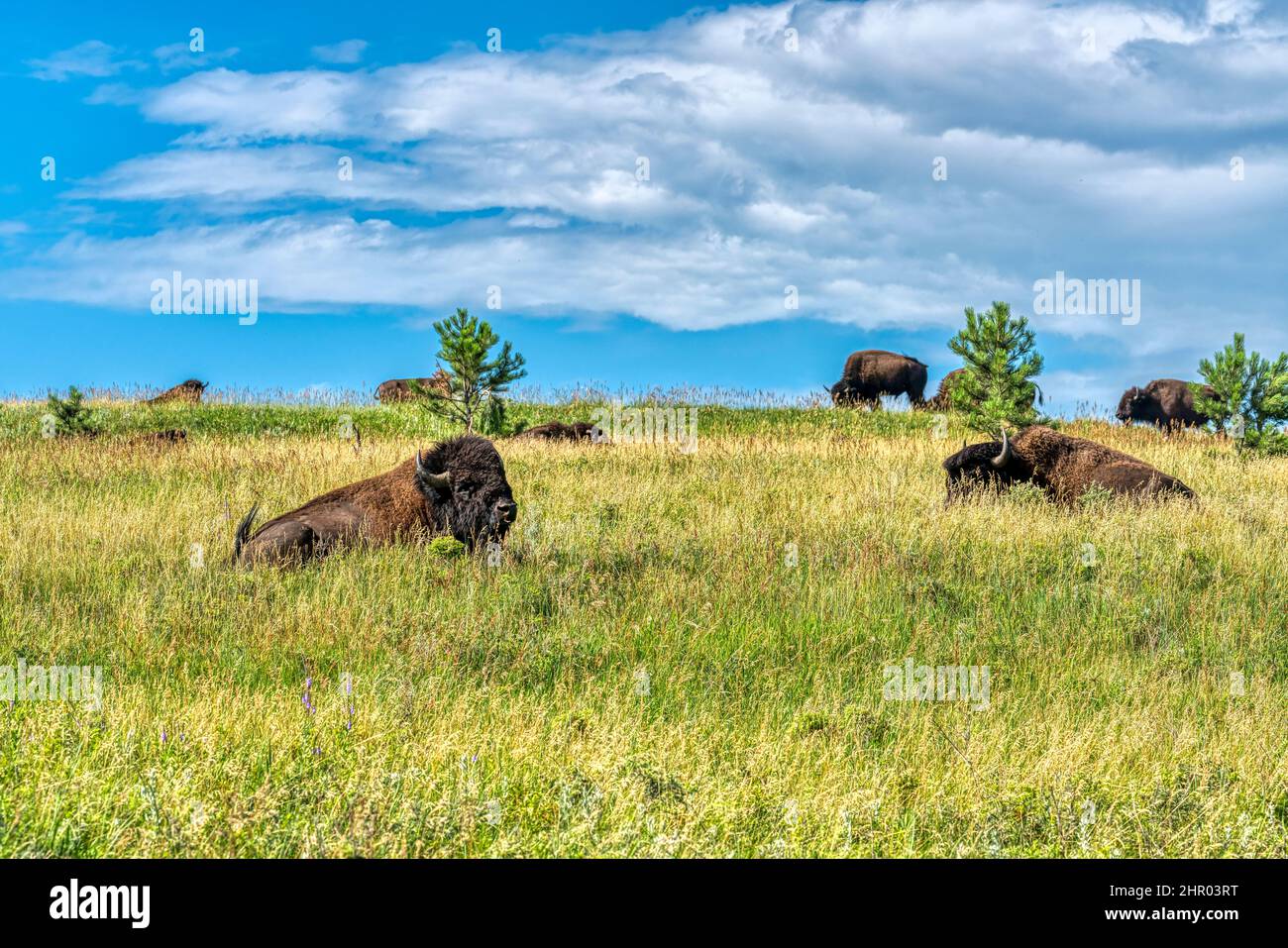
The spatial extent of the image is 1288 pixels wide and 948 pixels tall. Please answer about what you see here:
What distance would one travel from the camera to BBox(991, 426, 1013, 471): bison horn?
15.1 metres

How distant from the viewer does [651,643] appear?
8055mm

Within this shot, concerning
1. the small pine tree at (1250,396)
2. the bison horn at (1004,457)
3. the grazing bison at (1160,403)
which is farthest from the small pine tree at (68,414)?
the grazing bison at (1160,403)

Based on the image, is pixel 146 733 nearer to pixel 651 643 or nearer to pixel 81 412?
pixel 651 643

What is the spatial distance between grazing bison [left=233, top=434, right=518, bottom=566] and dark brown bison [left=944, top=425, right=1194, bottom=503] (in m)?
7.33

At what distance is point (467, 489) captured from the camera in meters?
10.9

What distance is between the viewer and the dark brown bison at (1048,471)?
15.1 meters

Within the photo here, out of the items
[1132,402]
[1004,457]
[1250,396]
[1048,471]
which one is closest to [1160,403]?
[1132,402]

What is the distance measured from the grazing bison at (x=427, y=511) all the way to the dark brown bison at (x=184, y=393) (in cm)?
2725

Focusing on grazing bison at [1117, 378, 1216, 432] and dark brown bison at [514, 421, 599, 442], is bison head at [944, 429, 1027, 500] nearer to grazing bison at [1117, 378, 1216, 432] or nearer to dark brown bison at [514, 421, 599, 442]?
dark brown bison at [514, 421, 599, 442]

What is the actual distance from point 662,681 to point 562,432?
17.3 metres

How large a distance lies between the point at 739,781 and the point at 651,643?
9.39 ft

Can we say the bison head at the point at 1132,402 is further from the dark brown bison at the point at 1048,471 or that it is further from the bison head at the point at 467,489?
the bison head at the point at 467,489

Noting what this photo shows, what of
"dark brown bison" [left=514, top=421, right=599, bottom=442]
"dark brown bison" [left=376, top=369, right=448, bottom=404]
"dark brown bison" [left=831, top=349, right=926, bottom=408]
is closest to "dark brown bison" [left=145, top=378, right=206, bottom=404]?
"dark brown bison" [left=376, top=369, right=448, bottom=404]
